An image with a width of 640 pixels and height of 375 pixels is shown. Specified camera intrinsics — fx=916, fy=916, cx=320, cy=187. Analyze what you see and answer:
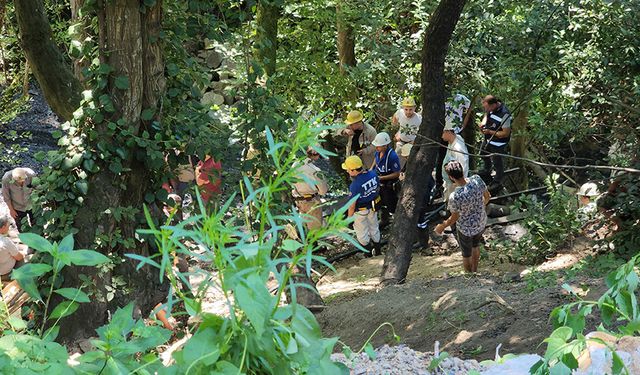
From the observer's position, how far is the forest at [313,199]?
2131 millimetres

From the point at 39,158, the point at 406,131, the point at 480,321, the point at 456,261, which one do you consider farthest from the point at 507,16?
the point at 39,158

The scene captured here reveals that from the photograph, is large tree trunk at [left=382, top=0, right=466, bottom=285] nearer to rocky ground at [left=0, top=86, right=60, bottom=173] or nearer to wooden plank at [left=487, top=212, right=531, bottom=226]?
wooden plank at [left=487, top=212, right=531, bottom=226]

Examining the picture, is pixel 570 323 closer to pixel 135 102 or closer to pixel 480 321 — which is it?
pixel 480 321

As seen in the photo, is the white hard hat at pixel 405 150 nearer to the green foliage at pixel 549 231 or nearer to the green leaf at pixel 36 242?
the green foliage at pixel 549 231

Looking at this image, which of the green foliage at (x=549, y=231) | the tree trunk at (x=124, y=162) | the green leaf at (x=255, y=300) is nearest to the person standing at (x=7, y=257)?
the tree trunk at (x=124, y=162)

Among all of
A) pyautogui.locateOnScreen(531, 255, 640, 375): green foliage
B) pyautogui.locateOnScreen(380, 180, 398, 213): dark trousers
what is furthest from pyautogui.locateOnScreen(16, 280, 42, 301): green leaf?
pyautogui.locateOnScreen(380, 180, 398, 213): dark trousers

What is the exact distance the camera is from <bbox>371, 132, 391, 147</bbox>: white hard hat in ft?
38.4

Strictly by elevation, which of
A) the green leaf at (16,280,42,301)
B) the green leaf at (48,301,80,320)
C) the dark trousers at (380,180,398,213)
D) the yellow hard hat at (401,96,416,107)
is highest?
the green leaf at (16,280,42,301)

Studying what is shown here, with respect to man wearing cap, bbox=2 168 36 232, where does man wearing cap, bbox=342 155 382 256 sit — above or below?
below

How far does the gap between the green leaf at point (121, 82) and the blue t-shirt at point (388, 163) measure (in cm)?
531

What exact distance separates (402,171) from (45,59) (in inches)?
248

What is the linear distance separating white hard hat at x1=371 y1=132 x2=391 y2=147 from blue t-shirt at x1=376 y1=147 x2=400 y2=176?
1.00 ft

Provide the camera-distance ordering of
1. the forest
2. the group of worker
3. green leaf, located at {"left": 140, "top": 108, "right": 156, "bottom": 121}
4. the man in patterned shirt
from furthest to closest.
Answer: the group of worker < the man in patterned shirt < green leaf, located at {"left": 140, "top": 108, "right": 156, "bottom": 121} < the forest

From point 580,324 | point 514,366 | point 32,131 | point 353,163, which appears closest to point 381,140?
point 353,163
